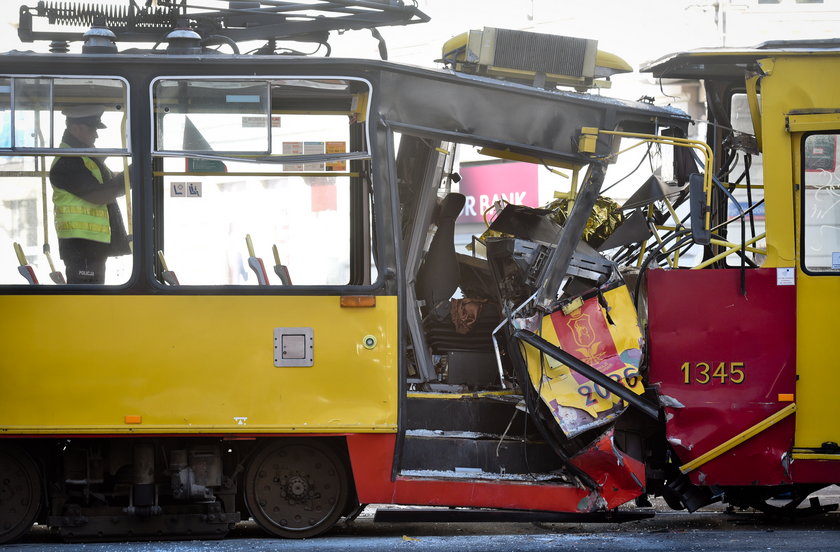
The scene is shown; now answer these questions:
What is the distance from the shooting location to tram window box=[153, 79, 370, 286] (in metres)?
6.23

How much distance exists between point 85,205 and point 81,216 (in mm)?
72

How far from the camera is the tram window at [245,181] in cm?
623

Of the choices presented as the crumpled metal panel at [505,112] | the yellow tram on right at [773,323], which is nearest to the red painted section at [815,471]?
the yellow tram on right at [773,323]

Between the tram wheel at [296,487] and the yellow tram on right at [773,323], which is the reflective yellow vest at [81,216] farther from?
the yellow tram on right at [773,323]

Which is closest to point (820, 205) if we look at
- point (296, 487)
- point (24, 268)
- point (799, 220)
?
point (799, 220)

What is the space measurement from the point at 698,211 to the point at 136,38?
385 cm

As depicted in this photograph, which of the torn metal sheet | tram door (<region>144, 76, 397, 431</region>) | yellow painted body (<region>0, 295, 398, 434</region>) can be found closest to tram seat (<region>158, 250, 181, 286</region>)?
A: tram door (<region>144, 76, 397, 431</region>)

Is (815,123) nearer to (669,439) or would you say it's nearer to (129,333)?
(669,439)

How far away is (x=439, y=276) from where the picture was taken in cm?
749

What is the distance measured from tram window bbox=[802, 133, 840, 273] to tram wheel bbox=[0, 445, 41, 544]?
4892 millimetres

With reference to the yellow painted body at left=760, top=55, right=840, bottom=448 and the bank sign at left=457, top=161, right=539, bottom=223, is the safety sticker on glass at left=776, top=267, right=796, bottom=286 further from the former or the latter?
the bank sign at left=457, top=161, right=539, bottom=223

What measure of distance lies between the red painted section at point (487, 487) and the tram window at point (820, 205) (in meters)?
1.71

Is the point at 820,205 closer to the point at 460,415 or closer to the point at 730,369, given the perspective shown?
the point at 730,369

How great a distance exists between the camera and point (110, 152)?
6.20 m
